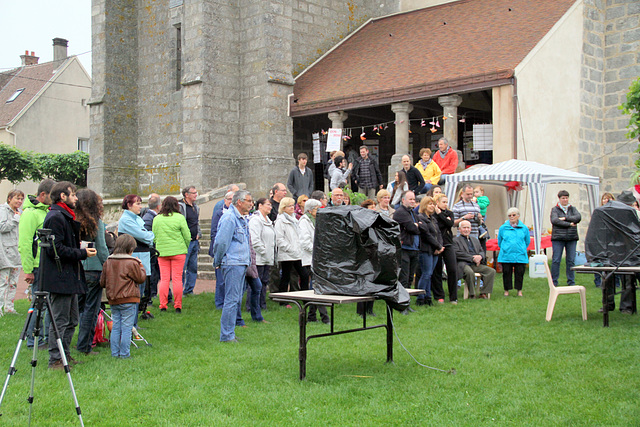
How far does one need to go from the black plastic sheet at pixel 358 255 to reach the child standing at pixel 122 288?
83.7 inches

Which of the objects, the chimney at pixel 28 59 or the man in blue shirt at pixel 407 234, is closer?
the man in blue shirt at pixel 407 234

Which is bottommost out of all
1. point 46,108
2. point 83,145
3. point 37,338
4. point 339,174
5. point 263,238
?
point 37,338

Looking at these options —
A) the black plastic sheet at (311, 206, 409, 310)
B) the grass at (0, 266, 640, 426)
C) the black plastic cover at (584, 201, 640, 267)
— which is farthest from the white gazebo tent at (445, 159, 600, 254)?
the black plastic sheet at (311, 206, 409, 310)

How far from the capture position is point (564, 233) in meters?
12.2

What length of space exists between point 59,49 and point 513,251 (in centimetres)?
4142

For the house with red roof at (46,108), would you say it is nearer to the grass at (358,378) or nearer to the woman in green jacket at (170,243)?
the woman in green jacket at (170,243)

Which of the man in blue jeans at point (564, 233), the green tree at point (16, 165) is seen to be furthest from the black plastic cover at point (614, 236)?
the green tree at point (16, 165)

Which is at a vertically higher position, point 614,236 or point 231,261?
point 614,236

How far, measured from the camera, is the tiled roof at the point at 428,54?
1695 cm

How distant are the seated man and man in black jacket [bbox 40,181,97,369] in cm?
684

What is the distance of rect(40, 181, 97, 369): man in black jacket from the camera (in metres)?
6.69

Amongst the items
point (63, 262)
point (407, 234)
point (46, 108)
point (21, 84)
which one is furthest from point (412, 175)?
point (21, 84)

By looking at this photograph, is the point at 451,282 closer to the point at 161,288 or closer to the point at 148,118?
the point at 161,288

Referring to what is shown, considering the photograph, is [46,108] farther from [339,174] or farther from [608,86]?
[608,86]
